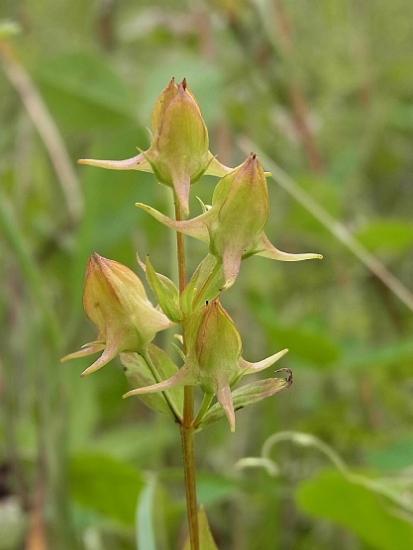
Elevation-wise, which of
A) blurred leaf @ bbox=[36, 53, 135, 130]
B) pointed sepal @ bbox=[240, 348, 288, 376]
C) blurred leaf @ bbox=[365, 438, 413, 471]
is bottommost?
pointed sepal @ bbox=[240, 348, 288, 376]

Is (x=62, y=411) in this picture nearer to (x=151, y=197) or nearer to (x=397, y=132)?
(x=151, y=197)

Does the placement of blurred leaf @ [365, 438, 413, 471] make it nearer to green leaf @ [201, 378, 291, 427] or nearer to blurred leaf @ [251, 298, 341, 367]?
blurred leaf @ [251, 298, 341, 367]

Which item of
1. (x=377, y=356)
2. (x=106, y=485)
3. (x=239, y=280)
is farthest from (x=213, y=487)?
(x=239, y=280)

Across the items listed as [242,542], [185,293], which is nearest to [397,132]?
[242,542]

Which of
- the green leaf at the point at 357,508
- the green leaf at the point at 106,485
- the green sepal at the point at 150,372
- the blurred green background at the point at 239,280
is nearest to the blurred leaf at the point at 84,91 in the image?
the blurred green background at the point at 239,280

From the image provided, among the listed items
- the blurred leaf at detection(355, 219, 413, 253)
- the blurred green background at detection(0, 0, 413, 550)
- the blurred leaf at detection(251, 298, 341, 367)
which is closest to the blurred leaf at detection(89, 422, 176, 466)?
the blurred green background at detection(0, 0, 413, 550)

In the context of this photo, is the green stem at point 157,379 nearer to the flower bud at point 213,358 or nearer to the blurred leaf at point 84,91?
the flower bud at point 213,358

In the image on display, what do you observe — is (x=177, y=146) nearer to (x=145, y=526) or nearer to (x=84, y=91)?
(x=145, y=526)
